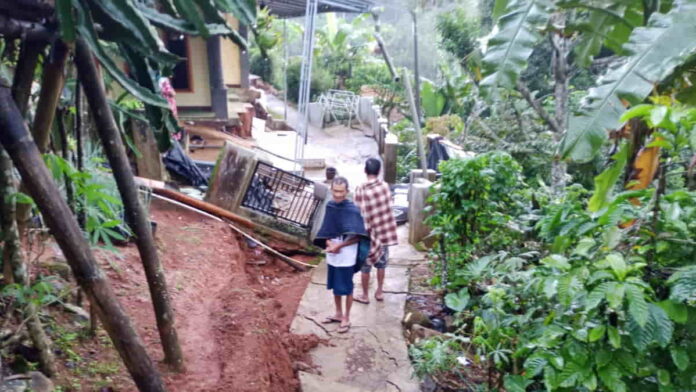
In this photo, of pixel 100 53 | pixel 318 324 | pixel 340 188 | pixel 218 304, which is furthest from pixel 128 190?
pixel 318 324

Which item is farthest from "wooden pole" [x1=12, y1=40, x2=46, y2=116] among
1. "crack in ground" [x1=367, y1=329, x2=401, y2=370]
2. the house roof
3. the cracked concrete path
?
the house roof

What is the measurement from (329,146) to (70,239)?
50.0ft

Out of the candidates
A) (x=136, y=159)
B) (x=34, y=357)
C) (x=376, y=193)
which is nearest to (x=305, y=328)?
(x=376, y=193)

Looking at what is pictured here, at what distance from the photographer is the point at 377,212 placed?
18.4 ft

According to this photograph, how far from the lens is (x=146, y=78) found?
12.3 ft

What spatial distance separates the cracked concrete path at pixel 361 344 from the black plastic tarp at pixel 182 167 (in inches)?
A: 128

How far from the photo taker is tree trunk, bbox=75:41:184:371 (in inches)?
137

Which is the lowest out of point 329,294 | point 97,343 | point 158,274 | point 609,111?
point 329,294

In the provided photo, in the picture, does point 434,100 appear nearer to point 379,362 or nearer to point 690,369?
point 379,362

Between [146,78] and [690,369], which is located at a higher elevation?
[146,78]

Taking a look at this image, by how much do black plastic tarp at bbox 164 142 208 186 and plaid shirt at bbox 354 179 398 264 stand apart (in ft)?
13.8

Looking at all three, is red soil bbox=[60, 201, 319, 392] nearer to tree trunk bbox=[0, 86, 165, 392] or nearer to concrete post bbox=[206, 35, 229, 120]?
tree trunk bbox=[0, 86, 165, 392]

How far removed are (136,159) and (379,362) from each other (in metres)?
5.11

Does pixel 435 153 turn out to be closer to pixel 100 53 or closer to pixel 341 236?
pixel 341 236
